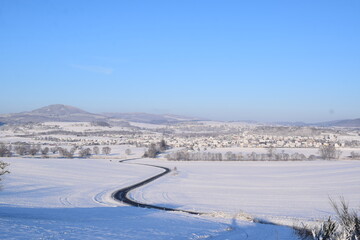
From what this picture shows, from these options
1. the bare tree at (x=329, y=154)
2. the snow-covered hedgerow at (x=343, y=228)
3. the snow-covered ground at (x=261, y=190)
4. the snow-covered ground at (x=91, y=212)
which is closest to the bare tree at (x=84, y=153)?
the snow-covered ground at (x=91, y=212)

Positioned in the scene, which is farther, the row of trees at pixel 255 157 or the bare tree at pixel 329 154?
the bare tree at pixel 329 154

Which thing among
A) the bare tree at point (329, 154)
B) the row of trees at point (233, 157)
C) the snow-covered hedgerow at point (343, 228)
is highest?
the snow-covered hedgerow at point (343, 228)

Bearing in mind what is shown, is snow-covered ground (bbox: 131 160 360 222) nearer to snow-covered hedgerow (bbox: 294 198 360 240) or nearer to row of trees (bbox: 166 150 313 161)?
snow-covered hedgerow (bbox: 294 198 360 240)

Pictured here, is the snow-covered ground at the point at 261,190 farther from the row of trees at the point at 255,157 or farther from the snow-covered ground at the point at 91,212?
the row of trees at the point at 255,157

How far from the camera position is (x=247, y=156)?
100188 mm

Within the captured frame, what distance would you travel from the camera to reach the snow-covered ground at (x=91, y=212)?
14.0 m

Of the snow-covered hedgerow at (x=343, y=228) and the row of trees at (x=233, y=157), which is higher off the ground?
the snow-covered hedgerow at (x=343, y=228)

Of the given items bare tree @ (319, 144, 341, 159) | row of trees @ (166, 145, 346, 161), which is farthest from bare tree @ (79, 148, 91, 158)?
bare tree @ (319, 144, 341, 159)

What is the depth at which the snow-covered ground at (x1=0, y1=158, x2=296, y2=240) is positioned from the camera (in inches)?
549

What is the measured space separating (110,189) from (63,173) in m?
21.5

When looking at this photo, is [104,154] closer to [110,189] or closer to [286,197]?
[110,189]

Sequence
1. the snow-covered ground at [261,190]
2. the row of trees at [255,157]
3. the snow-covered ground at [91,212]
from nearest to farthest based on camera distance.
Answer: the snow-covered ground at [91,212] < the snow-covered ground at [261,190] < the row of trees at [255,157]

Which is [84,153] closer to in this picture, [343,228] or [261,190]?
[261,190]

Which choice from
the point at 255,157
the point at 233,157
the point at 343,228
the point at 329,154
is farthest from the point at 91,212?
the point at 329,154
